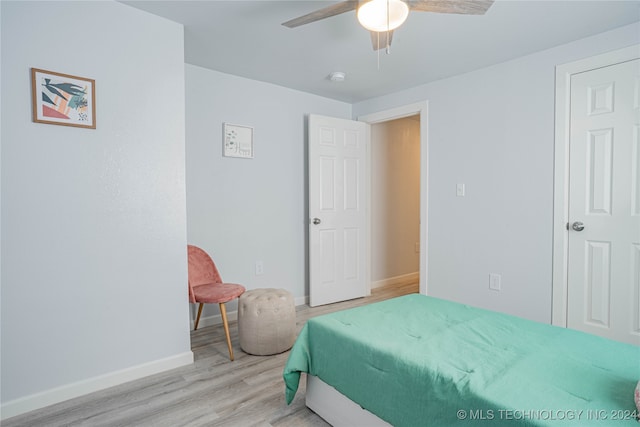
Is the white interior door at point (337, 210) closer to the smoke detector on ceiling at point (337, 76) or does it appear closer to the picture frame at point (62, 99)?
the smoke detector on ceiling at point (337, 76)

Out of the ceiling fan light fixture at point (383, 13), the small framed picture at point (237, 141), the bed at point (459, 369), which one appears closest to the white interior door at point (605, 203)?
the bed at point (459, 369)

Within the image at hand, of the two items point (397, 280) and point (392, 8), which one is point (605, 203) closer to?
point (392, 8)

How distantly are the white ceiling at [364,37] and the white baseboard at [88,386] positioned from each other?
2283mm

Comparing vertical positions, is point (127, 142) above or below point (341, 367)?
above

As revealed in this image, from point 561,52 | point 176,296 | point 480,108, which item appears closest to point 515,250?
point 480,108

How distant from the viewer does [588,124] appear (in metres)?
2.65

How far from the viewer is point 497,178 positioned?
10.3 ft

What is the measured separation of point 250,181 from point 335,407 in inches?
93.1

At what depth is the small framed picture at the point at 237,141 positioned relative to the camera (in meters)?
3.39

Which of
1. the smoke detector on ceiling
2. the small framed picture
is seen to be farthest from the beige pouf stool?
the smoke detector on ceiling

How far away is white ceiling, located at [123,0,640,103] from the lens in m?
2.23

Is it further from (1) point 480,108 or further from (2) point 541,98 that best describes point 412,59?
(2) point 541,98

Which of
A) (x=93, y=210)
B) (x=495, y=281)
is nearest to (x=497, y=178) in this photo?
(x=495, y=281)

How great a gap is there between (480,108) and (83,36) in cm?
309
